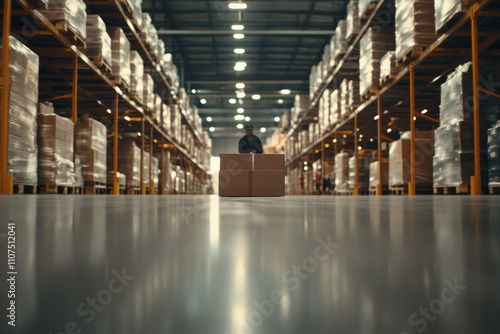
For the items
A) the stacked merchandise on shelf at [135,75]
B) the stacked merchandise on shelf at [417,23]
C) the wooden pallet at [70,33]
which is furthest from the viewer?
the stacked merchandise on shelf at [135,75]

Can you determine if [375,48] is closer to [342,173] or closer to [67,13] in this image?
[342,173]

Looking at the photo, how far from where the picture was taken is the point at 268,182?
7934 millimetres

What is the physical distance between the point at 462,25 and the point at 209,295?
247 inches

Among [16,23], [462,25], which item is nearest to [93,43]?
[16,23]

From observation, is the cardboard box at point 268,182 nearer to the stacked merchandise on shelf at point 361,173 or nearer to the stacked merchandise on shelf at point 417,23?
the stacked merchandise on shelf at point 417,23

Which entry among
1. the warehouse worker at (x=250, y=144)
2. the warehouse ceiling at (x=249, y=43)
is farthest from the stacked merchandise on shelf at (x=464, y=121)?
the warehouse ceiling at (x=249, y=43)

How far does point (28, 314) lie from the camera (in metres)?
0.47

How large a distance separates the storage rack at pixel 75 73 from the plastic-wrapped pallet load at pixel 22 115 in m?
0.25

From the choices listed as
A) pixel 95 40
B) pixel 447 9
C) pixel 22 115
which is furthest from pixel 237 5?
pixel 22 115

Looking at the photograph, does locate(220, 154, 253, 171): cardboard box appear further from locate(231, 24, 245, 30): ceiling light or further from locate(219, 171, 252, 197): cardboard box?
locate(231, 24, 245, 30): ceiling light

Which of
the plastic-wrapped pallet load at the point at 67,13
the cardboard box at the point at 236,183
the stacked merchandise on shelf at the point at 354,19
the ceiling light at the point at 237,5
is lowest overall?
the cardboard box at the point at 236,183

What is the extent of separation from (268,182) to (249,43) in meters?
13.1

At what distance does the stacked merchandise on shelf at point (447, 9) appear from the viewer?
557 centimetres

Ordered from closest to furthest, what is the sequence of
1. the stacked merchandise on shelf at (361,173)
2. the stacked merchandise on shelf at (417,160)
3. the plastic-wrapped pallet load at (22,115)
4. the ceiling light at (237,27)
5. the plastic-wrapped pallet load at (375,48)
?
the plastic-wrapped pallet load at (22,115) < the stacked merchandise on shelf at (417,160) < the plastic-wrapped pallet load at (375,48) < the stacked merchandise on shelf at (361,173) < the ceiling light at (237,27)
